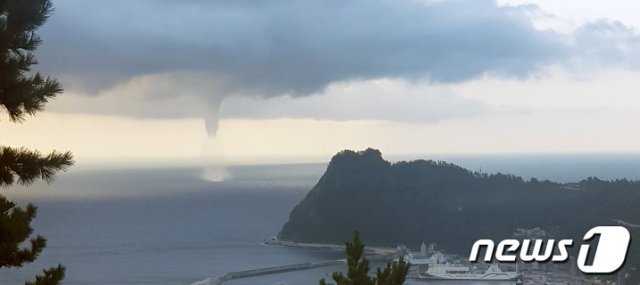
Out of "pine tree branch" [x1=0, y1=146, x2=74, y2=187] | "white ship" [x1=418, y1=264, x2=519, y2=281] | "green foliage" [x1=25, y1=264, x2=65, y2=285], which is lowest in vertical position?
"white ship" [x1=418, y1=264, x2=519, y2=281]

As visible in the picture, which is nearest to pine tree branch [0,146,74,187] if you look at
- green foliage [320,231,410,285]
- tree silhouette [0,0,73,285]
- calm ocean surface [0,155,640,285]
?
tree silhouette [0,0,73,285]

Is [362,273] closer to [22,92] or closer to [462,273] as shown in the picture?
[22,92]

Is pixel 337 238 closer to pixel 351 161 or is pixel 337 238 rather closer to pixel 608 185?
pixel 351 161

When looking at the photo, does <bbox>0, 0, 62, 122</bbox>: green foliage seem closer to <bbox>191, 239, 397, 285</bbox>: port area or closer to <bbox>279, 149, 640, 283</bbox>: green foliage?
<bbox>191, 239, 397, 285</bbox>: port area

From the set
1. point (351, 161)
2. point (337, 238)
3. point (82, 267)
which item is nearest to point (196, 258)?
point (82, 267)

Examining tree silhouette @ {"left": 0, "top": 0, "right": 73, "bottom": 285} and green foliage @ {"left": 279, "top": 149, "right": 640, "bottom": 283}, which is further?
green foliage @ {"left": 279, "top": 149, "right": 640, "bottom": 283}
